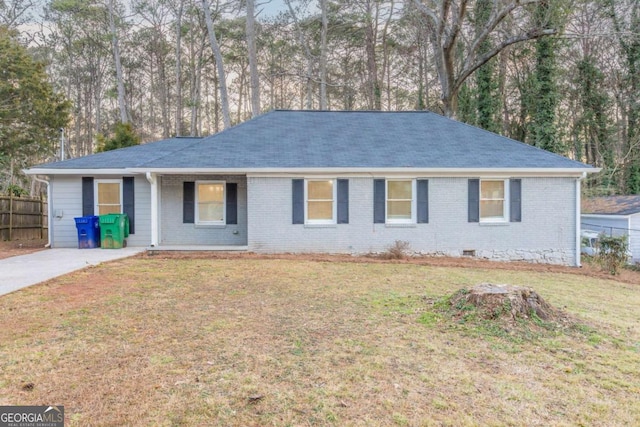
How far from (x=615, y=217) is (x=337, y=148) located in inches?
491

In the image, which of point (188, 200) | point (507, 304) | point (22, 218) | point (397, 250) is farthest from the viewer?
point (22, 218)

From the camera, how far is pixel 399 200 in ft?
36.6

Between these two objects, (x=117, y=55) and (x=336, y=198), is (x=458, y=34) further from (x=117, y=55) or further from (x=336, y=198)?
(x=117, y=55)

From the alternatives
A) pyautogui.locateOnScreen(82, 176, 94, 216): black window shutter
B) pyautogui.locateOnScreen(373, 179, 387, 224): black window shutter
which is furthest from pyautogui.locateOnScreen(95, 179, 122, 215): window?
pyautogui.locateOnScreen(373, 179, 387, 224): black window shutter

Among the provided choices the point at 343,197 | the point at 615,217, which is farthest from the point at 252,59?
the point at 615,217

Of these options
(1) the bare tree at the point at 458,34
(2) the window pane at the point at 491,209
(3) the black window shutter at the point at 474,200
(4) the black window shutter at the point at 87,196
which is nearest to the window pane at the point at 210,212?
(4) the black window shutter at the point at 87,196

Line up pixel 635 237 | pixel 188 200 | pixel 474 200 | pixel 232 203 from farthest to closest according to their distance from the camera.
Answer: pixel 635 237 < pixel 232 203 < pixel 188 200 < pixel 474 200

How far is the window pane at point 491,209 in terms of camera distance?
11.2 metres

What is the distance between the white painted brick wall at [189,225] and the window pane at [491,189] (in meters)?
7.26

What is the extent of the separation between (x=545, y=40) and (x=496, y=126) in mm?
5362

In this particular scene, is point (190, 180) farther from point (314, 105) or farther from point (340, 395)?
point (314, 105)

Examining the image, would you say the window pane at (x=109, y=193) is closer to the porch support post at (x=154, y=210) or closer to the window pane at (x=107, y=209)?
the window pane at (x=107, y=209)

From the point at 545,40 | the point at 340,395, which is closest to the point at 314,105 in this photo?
the point at 545,40

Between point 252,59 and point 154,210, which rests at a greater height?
point 252,59
